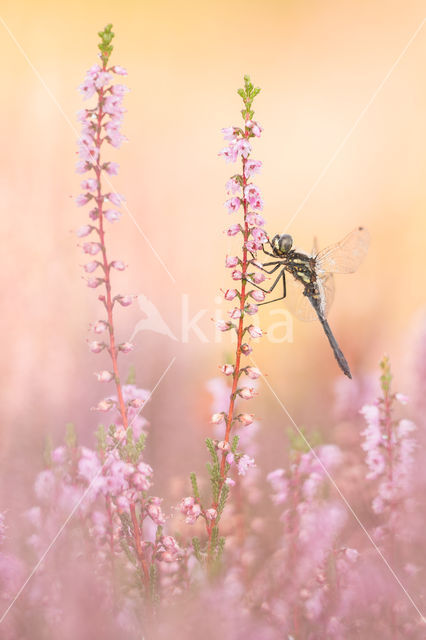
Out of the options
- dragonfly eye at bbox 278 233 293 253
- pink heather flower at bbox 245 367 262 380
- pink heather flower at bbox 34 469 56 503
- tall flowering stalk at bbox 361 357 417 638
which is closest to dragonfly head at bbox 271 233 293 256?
dragonfly eye at bbox 278 233 293 253

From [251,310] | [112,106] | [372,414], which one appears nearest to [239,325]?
[251,310]

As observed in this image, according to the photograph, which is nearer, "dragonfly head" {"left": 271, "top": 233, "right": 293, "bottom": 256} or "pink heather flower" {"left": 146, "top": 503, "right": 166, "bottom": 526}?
"pink heather flower" {"left": 146, "top": 503, "right": 166, "bottom": 526}

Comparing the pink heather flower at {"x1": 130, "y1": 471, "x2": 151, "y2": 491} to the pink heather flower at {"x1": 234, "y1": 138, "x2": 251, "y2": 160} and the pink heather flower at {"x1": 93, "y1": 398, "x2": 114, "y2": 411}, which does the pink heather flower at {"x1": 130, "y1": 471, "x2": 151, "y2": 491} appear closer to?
the pink heather flower at {"x1": 93, "y1": 398, "x2": 114, "y2": 411}

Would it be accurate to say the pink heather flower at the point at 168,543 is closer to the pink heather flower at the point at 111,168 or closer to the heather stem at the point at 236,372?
the heather stem at the point at 236,372

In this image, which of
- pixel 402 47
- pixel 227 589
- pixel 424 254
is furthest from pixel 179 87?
pixel 227 589

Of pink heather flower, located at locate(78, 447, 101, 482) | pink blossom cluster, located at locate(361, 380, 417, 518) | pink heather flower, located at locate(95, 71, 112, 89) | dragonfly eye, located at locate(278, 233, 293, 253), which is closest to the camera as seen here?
pink heather flower, located at locate(95, 71, 112, 89)
